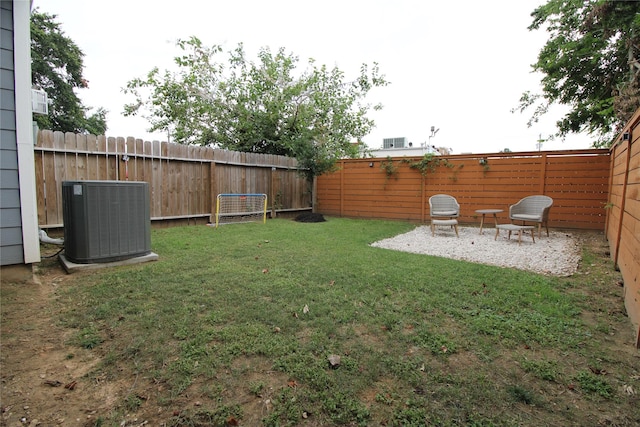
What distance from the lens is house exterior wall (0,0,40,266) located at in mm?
2859

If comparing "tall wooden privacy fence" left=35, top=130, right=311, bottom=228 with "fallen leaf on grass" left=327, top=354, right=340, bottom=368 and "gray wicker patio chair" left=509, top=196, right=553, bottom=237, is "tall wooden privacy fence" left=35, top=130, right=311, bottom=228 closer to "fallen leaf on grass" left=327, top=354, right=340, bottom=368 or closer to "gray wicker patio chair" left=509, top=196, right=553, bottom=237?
"fallen leaf on grass" left=327, top=354, right=340, bottom=368

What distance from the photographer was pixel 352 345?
1.97 metres

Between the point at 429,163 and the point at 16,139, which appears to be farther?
the point at 429,163

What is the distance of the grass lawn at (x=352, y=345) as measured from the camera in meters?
1.43

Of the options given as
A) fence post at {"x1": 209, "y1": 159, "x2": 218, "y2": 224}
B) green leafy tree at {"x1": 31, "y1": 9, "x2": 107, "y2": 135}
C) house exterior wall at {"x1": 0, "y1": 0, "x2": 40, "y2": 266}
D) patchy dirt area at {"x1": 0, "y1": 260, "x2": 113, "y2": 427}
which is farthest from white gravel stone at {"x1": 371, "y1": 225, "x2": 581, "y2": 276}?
green leafy tree at {"x1": 31, "y1": 9, "x2": 107, "y2": 135}

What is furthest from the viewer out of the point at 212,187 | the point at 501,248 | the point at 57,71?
the point at 57,71

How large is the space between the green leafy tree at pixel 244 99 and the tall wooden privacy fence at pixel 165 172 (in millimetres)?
2059

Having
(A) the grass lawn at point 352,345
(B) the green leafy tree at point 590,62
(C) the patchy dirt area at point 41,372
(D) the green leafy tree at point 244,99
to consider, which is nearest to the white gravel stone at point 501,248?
(A) the grass lawn at point 352,345

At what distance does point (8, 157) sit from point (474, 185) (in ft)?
29.0

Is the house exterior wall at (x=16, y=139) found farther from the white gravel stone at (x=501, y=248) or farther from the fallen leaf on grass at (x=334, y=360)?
the white gravel stone at (x=501, y=248)

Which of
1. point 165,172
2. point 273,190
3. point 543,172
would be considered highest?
point 543,172

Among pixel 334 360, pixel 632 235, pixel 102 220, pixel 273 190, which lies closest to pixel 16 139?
pixel 102 220

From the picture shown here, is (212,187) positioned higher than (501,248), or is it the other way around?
(212,187)

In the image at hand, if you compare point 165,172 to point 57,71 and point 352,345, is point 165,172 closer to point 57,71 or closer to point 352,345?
point 352,345
